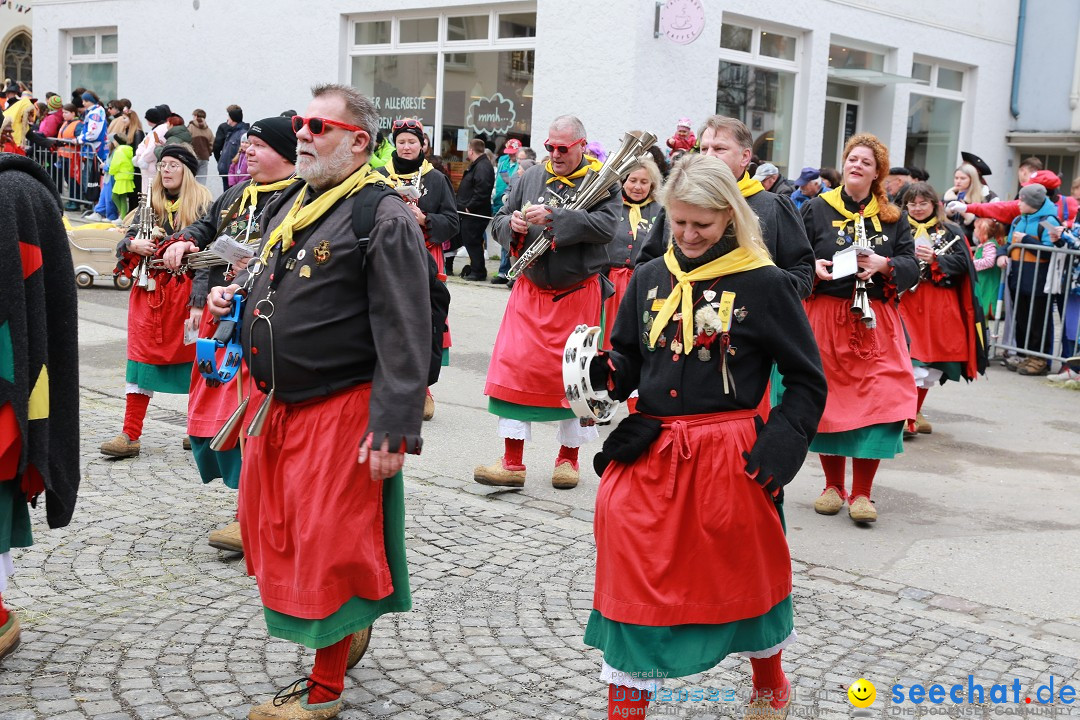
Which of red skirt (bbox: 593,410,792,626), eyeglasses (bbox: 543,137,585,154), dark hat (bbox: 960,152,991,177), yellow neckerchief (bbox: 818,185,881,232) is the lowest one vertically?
red skirt (bbox: 593,410,792,626)

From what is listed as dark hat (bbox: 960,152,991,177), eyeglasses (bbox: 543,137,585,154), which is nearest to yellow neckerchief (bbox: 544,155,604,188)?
eyeglasses (bbox: 543,137,585,154)

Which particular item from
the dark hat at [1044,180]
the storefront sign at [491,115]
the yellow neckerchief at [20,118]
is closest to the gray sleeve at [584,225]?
the dark hat at [1044,180]

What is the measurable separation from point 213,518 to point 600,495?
9.91 feet

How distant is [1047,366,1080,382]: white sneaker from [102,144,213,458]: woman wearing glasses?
8375 millimetres

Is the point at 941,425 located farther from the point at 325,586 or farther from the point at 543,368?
the point at 325,586

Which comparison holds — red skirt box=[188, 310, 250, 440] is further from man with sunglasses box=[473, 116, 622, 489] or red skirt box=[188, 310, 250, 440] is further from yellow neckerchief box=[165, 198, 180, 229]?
man with sunglasses box=[473, 116, 622, 489]

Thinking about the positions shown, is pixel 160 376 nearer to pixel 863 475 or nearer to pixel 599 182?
pixel 599 182

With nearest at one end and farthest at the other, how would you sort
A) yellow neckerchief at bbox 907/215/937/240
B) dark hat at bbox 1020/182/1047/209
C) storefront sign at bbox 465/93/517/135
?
yellow neckerchief at bbox 907/215/937/240, dark hat at bbox 1020/182/1047/209, storefront sign at bbox 465/93/517/135

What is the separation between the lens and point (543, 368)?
6.75 meters

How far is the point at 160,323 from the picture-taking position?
7008 millimetres

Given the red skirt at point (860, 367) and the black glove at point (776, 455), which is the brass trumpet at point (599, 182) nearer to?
the red skirt at point (860, 367)

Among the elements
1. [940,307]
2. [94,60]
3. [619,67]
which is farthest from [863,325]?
[94,60]

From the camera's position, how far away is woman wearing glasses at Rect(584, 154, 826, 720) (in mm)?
3420

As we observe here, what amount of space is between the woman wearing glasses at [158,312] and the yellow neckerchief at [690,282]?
4.01 meters
